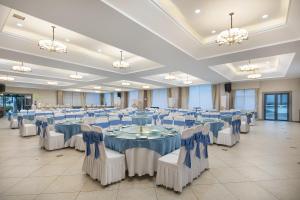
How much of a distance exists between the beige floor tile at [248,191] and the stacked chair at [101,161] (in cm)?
208

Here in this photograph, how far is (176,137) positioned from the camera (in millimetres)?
3648

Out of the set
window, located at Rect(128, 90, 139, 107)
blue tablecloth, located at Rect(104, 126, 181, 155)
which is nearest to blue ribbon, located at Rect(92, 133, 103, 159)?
blue tablecloth, located at Rect(104, 126, 181, 155)

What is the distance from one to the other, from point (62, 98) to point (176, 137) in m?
24.6

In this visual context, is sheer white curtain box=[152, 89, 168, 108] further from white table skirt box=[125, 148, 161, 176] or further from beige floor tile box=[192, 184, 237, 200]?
beige floor tile box=[192, 184, 237, 200]

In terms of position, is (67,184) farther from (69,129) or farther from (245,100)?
(245,100)

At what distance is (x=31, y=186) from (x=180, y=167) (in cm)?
278

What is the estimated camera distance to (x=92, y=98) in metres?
28.6

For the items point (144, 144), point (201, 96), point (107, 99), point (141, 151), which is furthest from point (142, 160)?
point (107, 99)

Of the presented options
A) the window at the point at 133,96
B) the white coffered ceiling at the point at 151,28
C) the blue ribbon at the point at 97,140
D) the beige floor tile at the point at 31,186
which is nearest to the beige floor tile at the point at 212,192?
the blue ribbon at the point at 97,140

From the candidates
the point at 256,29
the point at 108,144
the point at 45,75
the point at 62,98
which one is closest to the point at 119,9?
the point at 108,144

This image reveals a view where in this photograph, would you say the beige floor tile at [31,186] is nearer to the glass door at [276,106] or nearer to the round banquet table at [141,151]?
the round banquet table at [141,151]

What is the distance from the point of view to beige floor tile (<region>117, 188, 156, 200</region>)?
262 centimetres

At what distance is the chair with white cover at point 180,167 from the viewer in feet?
8.94

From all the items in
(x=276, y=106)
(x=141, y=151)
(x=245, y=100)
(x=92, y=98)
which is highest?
(x=92, y=98)
